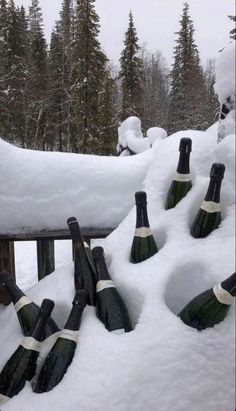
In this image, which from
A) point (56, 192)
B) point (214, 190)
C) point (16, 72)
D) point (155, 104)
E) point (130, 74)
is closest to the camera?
point (214, 190)

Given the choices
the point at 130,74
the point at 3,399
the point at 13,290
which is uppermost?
the point at 130,74

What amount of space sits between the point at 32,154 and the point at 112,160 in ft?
1.60

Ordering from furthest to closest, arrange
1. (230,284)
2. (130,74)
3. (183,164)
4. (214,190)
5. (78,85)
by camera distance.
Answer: (130,74)
(78,85)
(183,164)
(214,190)
(230,284)

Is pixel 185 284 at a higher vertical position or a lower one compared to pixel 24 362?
higher

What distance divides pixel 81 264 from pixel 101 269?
0.16 m

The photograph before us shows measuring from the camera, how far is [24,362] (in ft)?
5.72

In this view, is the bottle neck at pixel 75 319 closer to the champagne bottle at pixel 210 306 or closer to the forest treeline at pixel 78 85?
the champagne bottle at pixel 210 306

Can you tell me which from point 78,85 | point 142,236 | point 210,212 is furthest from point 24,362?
point 78,85

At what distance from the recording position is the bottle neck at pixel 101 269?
1811 millimetres

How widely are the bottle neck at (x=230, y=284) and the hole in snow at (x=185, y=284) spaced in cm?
11

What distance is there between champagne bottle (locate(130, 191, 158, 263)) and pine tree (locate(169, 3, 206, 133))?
70.6 ft

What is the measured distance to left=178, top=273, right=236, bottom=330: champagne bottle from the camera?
1.46m

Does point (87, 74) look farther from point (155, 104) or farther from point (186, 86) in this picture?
point (155, 104)

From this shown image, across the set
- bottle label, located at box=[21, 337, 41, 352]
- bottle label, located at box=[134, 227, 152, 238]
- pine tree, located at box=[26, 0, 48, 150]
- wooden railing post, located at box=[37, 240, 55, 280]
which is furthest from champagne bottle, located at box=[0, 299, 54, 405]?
pine tree, located at box=[26, 0, 48, 150]
